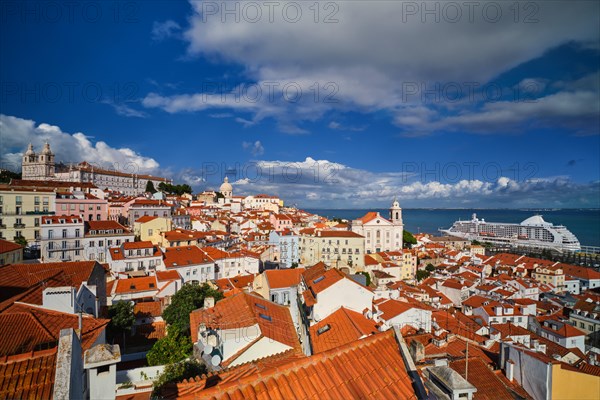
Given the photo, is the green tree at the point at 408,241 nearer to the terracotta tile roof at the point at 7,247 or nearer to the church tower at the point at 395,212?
the church tower at the point at 395,212

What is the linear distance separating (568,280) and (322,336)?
5759 centimetres

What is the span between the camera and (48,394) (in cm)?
384

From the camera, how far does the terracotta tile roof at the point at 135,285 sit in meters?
23.4

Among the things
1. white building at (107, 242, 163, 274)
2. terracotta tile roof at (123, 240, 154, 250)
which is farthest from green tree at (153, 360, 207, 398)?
terracotta tile roof at (123, 240, 154, 250)

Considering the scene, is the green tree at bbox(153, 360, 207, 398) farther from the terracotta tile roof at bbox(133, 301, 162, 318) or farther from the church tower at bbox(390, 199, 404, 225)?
the church tower at bbox(390, 199, 404, 225)

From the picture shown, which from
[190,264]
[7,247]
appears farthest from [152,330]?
[7,247]

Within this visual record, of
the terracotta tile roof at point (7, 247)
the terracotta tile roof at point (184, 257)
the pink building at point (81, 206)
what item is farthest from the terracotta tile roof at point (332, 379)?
the pink building at point (81, 206)

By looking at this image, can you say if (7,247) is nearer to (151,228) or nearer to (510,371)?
(151,228)

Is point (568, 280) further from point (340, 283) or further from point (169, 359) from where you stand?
point (169, 359)

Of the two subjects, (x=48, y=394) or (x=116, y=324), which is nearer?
(x=48, y=394)

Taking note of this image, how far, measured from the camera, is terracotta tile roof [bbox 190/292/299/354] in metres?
10.4

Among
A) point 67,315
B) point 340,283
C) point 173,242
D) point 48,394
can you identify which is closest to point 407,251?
point 173,242

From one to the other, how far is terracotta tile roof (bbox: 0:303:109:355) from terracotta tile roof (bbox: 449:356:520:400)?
36.6 ft

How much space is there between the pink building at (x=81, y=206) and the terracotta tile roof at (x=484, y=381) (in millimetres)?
42974
